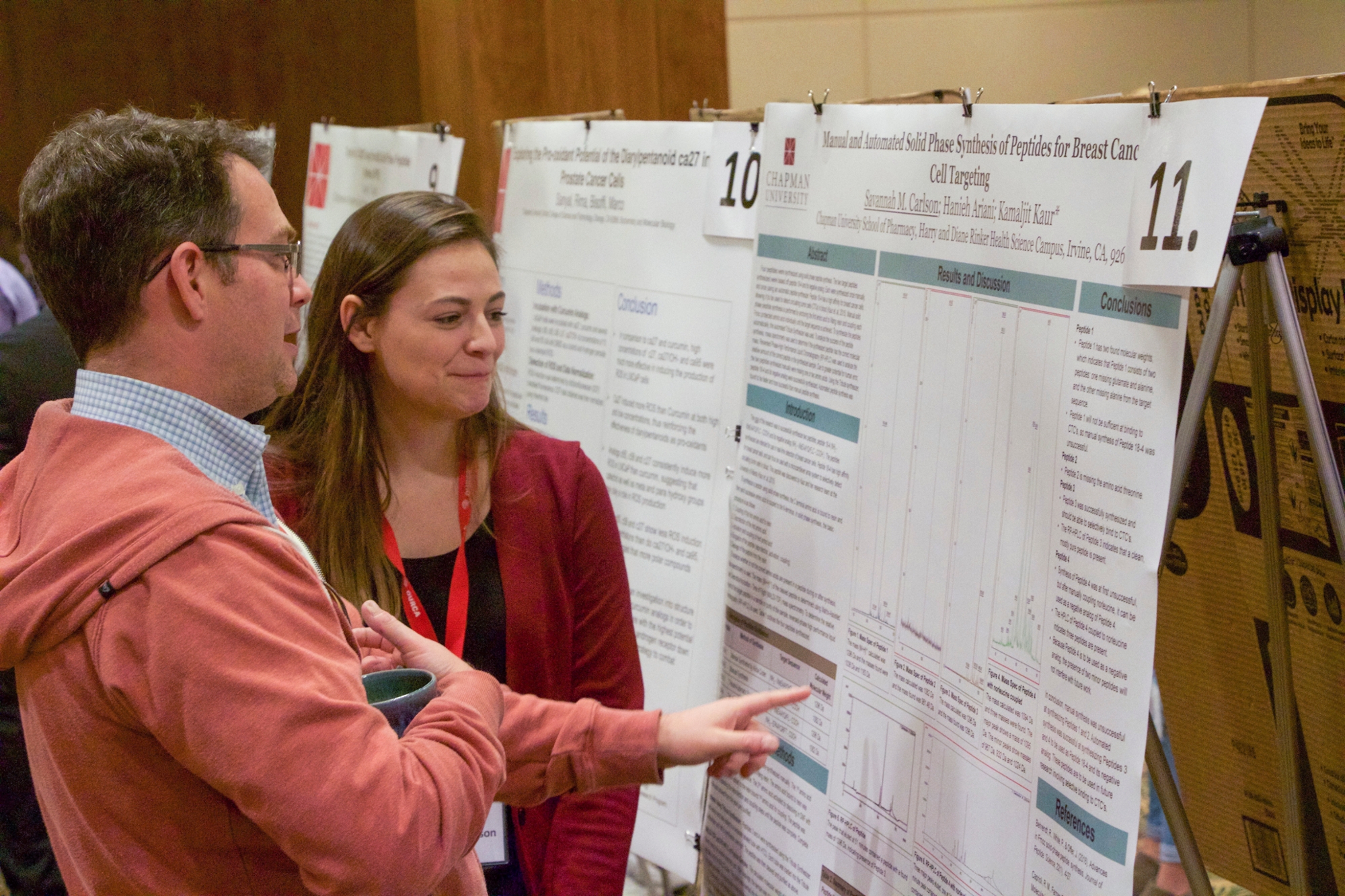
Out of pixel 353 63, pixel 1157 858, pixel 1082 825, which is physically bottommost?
pixel 1157 858

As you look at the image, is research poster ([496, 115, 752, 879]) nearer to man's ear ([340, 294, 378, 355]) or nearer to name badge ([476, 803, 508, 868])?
name badge ([476, 803, 508, 868])

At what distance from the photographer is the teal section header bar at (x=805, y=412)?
71.4 inches

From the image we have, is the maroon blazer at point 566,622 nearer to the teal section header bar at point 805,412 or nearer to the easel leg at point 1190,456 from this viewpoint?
the teal section header bar at point 805,412

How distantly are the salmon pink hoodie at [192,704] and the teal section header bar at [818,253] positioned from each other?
40.4 inches

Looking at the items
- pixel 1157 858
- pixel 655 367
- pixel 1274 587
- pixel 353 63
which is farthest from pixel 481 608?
pixel 353 63

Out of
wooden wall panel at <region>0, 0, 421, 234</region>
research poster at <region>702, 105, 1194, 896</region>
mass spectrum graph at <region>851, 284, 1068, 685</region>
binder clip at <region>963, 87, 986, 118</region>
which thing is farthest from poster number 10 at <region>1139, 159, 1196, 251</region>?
wooden wall panel at <region>0, 0, 421, 234</region>

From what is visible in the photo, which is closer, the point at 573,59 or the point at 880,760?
the point at 880,760

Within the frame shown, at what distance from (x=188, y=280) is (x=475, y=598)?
93 centimetres

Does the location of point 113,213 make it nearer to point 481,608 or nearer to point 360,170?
point 481,608

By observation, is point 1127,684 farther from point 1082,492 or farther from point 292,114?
point 292,114

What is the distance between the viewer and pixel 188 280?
1.06 metres

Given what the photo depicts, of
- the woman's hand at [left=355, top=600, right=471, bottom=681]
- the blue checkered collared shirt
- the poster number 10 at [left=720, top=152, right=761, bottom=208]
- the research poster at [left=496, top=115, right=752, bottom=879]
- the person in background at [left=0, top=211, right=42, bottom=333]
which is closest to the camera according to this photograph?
the blue checkered collared shirt

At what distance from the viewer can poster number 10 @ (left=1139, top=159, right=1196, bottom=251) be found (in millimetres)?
1244

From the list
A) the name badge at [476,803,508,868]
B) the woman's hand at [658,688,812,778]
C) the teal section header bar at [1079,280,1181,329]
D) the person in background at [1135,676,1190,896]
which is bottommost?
the person in background at [1135,676,1190,896]
